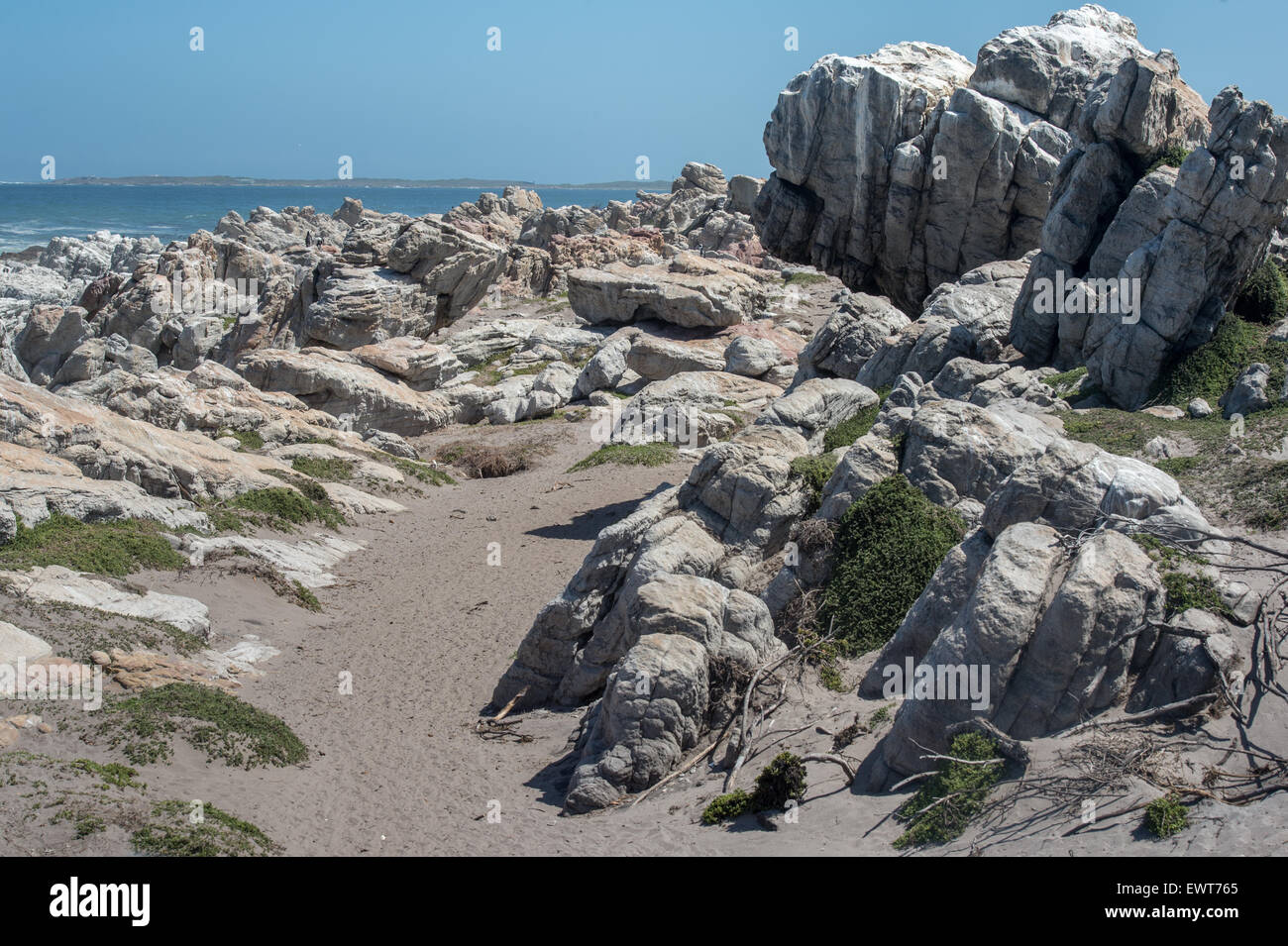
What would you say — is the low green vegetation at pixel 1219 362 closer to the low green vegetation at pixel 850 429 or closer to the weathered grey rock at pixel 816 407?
Answer: the low green vegetation at pixel 850 429

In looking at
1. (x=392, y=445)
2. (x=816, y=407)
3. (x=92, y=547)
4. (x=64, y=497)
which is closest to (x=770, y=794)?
(x=816, y=407)

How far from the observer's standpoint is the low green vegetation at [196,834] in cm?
1049

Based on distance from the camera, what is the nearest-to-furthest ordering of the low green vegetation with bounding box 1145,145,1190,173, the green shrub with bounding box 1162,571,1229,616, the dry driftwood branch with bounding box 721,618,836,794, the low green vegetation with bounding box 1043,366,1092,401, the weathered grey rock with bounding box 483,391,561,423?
the green shrub with bounding box 1162,571,1229,616 < the dry driftwood branch with bounding box 721,618,836,794 < the low green vegetation with bounding box 1043,366,1092,401 < the low green vegetation with bounding box 1145,145,1190,173 < the weathered grey rock with bounding box 483,391,561,423

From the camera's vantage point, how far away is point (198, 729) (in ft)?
46.9

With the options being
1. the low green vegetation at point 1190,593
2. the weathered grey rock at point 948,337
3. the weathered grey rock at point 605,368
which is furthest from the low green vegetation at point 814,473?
the weathered grey rock at point 605,368

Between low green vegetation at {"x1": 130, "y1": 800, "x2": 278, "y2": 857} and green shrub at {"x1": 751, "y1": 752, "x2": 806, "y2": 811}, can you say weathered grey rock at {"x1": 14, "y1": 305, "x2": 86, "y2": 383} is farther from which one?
green shrub at {"x1": 751, "y1": 752, "x2": 806, "y2": 811}

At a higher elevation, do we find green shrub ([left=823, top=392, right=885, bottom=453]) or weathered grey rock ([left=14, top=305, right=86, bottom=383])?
weathered grey rock ([left=14, top=305, right=86, bottom=383])

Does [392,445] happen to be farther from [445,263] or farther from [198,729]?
[198,729]

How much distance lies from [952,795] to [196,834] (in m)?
8.21

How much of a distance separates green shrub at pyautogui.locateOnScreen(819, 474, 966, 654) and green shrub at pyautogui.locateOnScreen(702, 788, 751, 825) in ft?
12.6

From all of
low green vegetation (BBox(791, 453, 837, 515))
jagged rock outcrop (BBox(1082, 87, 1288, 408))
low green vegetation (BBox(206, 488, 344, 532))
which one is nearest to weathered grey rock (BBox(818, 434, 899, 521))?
low green vegetation (BBox(791, 453, 837, 515))

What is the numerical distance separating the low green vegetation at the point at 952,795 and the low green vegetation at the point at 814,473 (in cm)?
750

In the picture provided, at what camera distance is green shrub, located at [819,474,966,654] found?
14938 mm

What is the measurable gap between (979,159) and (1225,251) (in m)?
16.3
